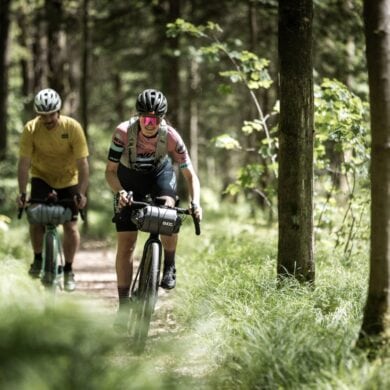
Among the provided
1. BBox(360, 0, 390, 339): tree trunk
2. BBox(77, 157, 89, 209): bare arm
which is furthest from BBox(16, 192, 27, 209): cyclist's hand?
BBox(360, 0, 390, 339): tree trunk

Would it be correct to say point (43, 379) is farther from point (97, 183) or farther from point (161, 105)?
point (97, 183)

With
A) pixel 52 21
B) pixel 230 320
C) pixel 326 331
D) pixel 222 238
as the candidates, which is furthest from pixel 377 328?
pixel 52 21

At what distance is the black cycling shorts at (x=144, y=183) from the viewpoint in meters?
6.04

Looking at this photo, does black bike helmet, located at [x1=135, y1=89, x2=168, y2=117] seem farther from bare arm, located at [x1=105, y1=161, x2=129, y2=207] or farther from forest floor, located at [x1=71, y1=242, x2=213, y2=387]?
forest floor, located at [x1=71, y1=242, x2=213, y2=387]

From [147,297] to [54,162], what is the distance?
103 inches

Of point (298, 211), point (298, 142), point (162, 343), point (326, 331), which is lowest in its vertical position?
→ point (162, 343)

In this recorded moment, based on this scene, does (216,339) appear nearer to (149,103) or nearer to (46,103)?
(149,103)

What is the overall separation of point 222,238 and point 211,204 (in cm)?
1145

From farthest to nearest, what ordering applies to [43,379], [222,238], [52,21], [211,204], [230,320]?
[211,204] → [52,21] → [222,238] → [230,320] → [43,379]

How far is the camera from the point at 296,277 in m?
5.84

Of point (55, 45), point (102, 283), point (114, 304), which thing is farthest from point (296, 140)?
point (55, 45)

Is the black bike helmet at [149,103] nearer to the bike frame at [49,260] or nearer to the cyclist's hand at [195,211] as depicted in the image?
the cyclist's hand at [195,211]

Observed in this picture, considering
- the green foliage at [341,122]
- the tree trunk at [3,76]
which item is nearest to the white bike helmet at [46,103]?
the green foliage at [341,122]

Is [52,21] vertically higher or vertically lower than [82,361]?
higher
